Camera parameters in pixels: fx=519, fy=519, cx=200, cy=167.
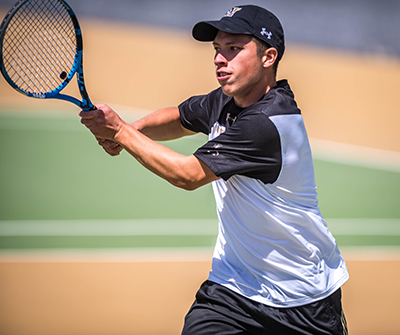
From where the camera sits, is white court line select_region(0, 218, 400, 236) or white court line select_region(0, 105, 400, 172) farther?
white court line select_region(0, 105, 400, 172)

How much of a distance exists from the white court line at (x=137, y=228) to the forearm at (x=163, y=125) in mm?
2638

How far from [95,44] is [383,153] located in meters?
6.64

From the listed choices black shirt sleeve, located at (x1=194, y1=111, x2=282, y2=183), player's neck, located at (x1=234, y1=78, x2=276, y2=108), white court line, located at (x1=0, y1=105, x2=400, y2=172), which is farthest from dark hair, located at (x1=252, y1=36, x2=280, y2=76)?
white court line, located at (x1=0, y1=105, x2=400, y2=172)

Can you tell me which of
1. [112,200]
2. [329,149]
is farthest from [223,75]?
[329,149]

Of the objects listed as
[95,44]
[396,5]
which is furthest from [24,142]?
[396,5]

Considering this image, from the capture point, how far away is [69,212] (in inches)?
241

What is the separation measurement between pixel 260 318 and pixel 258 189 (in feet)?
2.00

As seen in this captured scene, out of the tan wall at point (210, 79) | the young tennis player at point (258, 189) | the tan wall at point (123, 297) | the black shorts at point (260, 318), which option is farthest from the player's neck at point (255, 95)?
the tan wall at point (210, 79)

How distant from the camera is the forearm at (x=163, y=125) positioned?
308cm

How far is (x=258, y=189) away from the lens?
7.98 ft

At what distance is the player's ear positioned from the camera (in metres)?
2.50

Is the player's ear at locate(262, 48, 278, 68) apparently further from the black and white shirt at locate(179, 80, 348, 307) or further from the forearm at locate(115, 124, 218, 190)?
the forearm at locate(115, 124, 218, 190)

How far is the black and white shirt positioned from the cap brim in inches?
13.3

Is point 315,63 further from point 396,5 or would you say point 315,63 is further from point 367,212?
point 367,212
